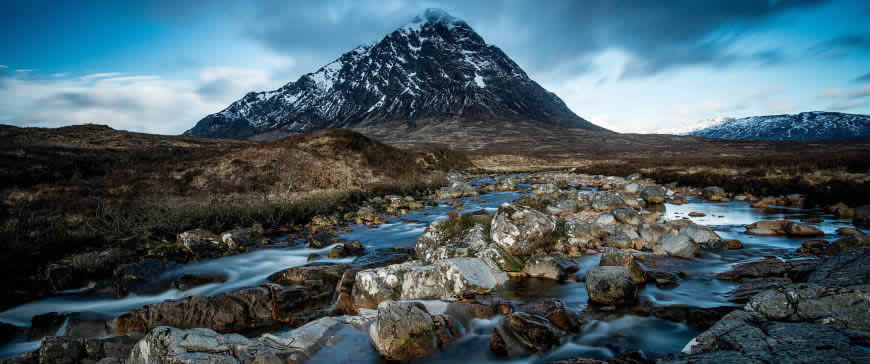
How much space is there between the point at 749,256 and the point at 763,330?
6881 millimetres

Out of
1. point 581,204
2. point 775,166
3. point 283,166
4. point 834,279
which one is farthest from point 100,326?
point 775,166

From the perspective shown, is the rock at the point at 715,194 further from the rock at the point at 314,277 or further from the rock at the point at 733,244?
the rock at the point at 314,277

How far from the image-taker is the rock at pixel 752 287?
6.33 meters

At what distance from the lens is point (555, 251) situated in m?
9.67

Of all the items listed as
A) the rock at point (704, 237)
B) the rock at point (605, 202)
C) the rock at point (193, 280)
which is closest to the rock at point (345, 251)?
the rock at point (193, 280)

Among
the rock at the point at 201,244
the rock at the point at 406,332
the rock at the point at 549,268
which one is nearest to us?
the rock at the point at 406,332

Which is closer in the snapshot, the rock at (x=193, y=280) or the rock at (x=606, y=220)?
the rock at (x=193, y=280)

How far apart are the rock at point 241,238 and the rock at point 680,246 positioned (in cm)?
1323

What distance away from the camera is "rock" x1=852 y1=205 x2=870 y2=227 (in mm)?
11539

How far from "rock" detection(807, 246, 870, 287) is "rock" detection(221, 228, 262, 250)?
14.2 m

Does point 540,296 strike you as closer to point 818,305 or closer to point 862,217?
point 818,305

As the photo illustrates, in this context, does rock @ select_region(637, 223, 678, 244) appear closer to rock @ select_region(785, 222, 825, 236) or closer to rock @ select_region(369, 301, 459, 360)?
rock @ select_region(785, 222, 825, 236)

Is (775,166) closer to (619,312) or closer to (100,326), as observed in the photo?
(619,312)

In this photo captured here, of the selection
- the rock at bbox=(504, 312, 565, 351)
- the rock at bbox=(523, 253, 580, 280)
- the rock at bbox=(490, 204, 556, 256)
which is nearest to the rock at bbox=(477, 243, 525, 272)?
the rock at bbox=(523, 253, 580, 280)
